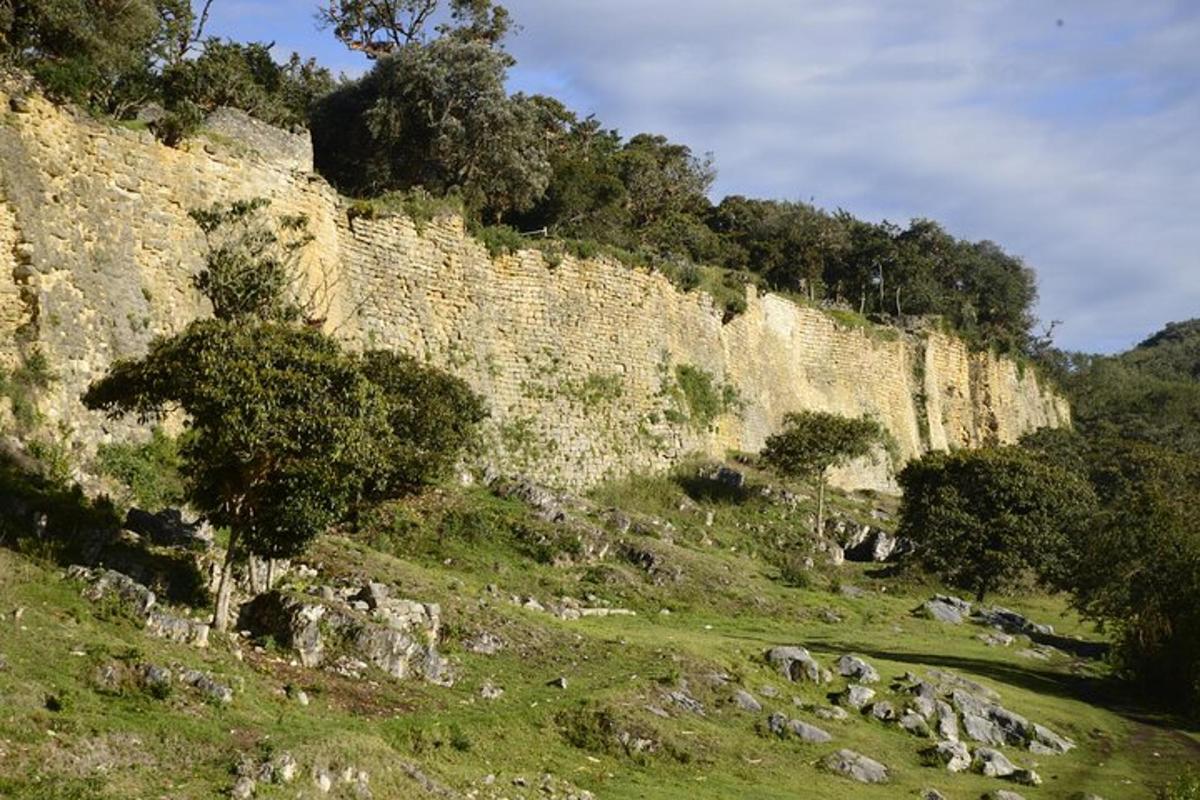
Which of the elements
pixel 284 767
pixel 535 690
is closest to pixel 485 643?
pixel 535 690

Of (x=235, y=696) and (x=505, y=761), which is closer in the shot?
(x=235, y=696)

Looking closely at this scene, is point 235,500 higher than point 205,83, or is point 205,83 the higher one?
point 205,83

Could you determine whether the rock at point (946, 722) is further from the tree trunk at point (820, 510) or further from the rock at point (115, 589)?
the tree trunk at point (820, 510)

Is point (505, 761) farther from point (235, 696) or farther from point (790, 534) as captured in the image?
point (790, 534)

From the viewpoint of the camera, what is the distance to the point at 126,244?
25.2 metres

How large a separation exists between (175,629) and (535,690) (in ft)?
16.7

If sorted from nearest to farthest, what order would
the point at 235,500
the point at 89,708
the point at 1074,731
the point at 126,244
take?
the point at 89,708, the point at 235,500, the point at 1074,731, the point at 126,244

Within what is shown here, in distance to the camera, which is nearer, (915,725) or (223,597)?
(223,597)

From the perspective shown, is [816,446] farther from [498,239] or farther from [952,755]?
[952,755]

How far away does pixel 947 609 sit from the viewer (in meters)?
32.3

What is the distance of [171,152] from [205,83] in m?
10.4

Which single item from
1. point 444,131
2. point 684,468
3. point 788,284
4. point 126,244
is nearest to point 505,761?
point 126,244

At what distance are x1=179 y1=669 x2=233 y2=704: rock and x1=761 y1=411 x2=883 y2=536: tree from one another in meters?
27.8

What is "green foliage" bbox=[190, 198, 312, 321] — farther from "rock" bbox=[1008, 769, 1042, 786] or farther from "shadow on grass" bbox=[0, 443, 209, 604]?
"rock" bbox=[1008, 769, 1042, 786]
